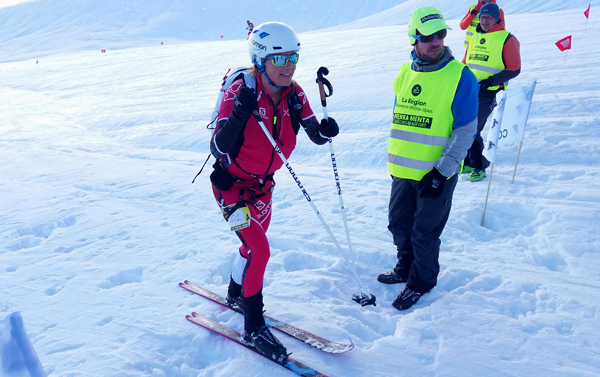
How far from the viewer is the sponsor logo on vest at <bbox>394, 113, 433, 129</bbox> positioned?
335 centimetres

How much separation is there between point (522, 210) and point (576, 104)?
13.0 ft

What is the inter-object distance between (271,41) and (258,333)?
2.11m

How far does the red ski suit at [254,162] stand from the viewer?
2.98 m

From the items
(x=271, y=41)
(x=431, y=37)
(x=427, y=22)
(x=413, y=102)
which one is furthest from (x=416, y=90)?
(x=271, y=41)

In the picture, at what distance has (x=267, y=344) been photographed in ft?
10.0

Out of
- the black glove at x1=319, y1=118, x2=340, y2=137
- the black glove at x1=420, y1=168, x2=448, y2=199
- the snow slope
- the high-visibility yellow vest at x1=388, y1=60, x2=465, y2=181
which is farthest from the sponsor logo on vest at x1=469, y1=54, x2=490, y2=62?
the black glove at x1=319, y1=118, x2=340, y2=137

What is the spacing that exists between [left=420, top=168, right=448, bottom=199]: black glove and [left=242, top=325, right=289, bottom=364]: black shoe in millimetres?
1633

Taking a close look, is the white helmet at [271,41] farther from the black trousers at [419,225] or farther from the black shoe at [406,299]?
the black shoe at [406,299]

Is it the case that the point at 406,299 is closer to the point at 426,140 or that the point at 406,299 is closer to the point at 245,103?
the point at 426,140

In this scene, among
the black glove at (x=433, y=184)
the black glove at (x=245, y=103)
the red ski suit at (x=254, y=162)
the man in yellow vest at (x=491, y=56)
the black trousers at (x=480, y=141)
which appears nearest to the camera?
the black glove at (x=245, y=103)

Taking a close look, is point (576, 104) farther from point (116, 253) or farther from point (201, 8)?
point (201, 8)

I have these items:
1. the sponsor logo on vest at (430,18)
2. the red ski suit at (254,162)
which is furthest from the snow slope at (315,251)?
the sponsor logo on vest at (430,18)

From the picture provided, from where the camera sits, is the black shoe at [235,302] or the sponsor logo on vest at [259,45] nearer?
the sponsor logo on vest at [259,45]

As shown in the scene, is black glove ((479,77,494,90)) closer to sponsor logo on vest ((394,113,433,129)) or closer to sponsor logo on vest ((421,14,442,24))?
sponsor logo on vest ((394,113,433,129))
